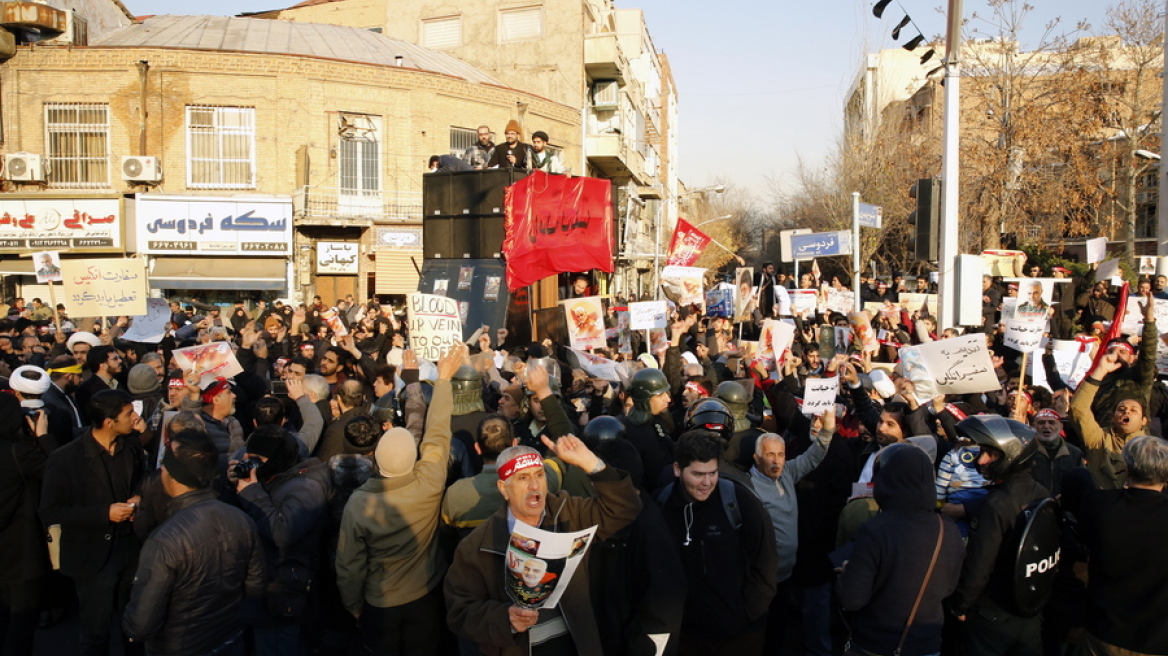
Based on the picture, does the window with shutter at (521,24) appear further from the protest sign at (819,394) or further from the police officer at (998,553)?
the police officer at (998,553)

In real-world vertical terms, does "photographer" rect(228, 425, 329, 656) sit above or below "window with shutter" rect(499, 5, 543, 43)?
below

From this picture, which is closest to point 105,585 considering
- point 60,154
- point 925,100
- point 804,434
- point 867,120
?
point 804,434

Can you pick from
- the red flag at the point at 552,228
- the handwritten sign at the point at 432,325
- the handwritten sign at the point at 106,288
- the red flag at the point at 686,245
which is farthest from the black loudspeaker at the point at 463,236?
the handwritten sign at the point at 432,325

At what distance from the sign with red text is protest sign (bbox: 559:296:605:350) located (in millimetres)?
20983

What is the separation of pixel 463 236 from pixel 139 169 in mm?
17378

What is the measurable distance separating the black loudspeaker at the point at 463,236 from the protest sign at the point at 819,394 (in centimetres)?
741

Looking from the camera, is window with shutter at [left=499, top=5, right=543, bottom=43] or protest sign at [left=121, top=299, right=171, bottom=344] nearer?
protest sign at [left=121, top=299, right=171, bottom=344]

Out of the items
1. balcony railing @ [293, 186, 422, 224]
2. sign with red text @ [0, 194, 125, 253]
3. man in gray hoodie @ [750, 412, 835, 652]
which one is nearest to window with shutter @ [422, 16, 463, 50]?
balcony railing @ [293, 186, 422, 224]

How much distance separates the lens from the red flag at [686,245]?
1436cm

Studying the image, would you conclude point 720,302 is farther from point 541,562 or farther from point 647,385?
point 541,562

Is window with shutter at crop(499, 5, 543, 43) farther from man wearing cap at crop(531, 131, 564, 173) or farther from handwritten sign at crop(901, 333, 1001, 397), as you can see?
handwritten sign at crop(901, 333, 1001, 397)

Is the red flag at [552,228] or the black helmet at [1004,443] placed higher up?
the red flag at [552,228]

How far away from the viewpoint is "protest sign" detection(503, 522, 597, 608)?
3.00 m

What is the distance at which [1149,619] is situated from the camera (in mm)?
3619
